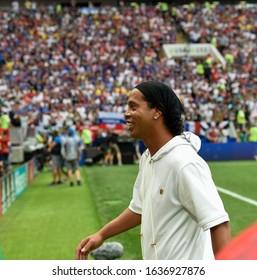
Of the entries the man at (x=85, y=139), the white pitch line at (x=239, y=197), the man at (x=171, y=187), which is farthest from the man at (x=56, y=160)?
the man at (x=171, y=187)

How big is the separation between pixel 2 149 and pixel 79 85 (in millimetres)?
13129

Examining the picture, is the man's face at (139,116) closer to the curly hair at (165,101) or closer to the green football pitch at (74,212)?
the curly hair at (165,101)

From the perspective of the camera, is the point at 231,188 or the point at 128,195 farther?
the point at 231,188

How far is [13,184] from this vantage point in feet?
41.7

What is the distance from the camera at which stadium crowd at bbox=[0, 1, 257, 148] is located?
950 inches

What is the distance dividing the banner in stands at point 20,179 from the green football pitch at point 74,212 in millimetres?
192

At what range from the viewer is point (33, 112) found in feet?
75.7

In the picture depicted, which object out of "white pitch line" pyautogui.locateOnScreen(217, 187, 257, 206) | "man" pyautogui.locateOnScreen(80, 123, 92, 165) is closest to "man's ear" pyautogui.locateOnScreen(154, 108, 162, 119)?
"white pitch line" pyautogui.locateOnScreen(217, 187, 257, 206)

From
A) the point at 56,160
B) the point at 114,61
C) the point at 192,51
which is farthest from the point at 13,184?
the point at 192,51

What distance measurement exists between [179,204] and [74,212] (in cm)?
877

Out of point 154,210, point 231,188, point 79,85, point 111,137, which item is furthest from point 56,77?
point 154,210

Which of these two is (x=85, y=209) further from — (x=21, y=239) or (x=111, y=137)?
(x=111, y=137)

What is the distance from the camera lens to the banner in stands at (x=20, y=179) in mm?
13258

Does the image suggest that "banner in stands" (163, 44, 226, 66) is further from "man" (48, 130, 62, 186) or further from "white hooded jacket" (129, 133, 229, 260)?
"white hooded jacket" (129, 133, 229, 260)
